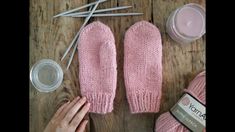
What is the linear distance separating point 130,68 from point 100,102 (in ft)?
0.35

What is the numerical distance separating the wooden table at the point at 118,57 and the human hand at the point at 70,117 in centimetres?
2

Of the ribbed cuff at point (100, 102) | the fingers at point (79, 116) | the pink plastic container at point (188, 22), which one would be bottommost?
the fingers at point (79, 116)

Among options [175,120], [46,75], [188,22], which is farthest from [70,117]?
[188,22]

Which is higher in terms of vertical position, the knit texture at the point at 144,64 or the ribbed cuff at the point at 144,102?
the knit texture at the point at 144,64

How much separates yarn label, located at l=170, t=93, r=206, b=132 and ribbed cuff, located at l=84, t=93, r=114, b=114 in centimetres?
16

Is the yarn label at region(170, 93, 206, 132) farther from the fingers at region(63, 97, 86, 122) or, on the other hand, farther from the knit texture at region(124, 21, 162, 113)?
the fingers at region(63, 97, 86, 122)

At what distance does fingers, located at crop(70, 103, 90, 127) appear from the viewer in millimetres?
786

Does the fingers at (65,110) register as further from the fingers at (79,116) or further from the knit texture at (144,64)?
the knit texture at (144,64)

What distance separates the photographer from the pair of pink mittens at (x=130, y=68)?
80cm

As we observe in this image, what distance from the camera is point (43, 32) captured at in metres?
0.82

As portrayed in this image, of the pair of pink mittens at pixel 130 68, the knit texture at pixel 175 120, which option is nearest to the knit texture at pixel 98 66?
the pair of pink mittens at pixel 130 68

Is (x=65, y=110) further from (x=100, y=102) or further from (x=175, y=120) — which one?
(x=175, y=120)

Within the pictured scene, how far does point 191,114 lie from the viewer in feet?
2.47
